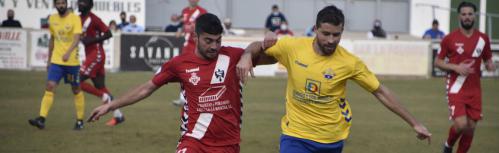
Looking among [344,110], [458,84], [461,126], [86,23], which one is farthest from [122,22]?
[344,110]

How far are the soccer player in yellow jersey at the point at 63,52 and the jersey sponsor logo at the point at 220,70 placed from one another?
717 cm

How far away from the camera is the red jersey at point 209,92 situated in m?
7.42

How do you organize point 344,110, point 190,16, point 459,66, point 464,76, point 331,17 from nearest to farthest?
point 331,17 < point 344,110 < point 459,66 < point 464,76 < point 190,16

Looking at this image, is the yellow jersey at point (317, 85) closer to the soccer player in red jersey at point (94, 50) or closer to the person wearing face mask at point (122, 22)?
the soccer player in red jersey at point (94, 50)

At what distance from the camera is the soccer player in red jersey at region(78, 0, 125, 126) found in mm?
14695

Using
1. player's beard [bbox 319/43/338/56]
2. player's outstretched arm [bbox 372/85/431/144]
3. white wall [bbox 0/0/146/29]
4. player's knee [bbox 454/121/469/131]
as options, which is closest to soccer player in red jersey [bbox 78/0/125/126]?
player's knee [bbox 454/121/469/131]

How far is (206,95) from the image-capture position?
7422mm

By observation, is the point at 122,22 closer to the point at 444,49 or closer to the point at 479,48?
the point at 444,49

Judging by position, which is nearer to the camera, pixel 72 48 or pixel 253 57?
pixel 253 57

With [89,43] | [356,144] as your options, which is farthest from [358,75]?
[89,43]

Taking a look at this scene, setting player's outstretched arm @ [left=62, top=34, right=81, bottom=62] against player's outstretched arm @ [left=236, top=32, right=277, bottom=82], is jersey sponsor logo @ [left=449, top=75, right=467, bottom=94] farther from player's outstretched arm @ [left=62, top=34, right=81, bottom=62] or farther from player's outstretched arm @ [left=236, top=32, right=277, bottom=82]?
player's outstretched arm @ [left=62, top=34, right=81, bottom=62]

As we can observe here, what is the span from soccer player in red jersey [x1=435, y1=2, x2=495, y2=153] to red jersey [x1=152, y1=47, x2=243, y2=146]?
15.8 ft

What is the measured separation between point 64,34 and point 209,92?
7.52 metres

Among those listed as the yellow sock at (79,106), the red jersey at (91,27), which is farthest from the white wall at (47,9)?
the yellow sock at (79,106)
